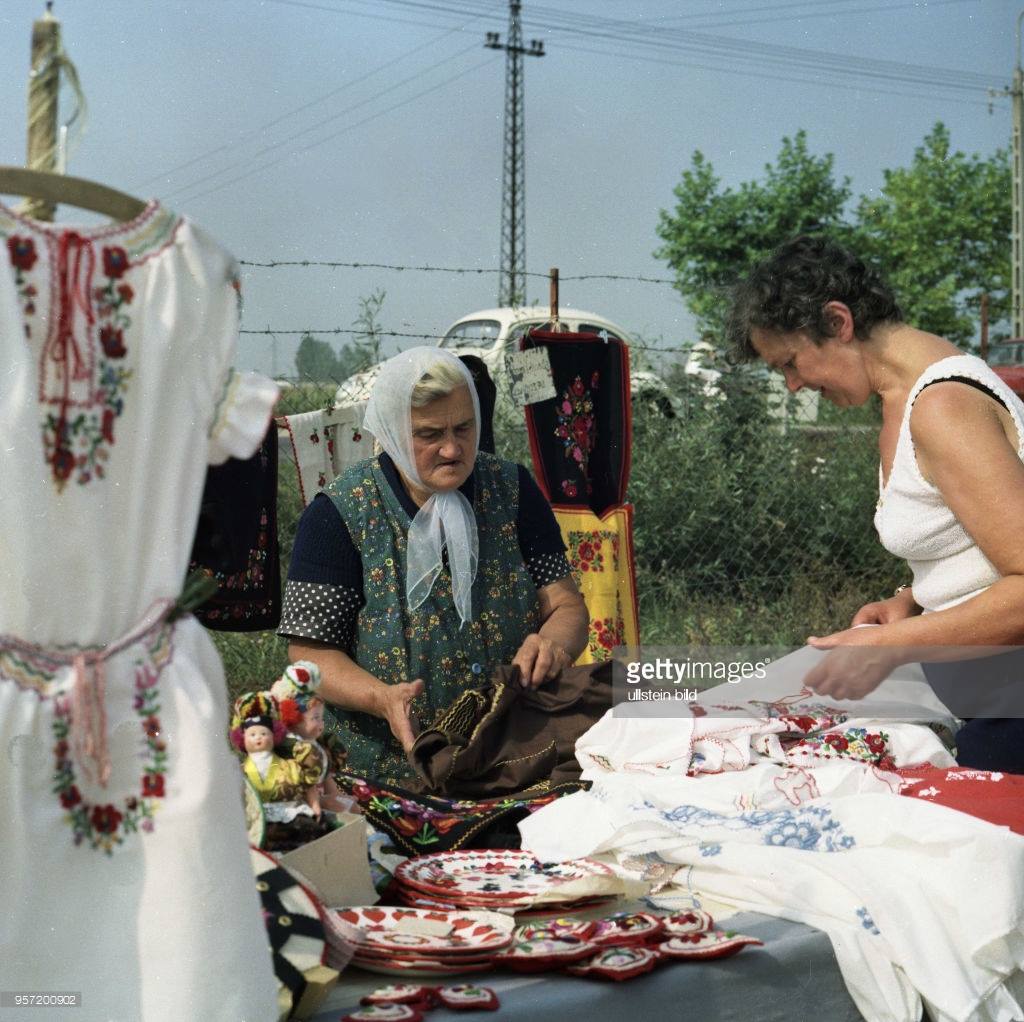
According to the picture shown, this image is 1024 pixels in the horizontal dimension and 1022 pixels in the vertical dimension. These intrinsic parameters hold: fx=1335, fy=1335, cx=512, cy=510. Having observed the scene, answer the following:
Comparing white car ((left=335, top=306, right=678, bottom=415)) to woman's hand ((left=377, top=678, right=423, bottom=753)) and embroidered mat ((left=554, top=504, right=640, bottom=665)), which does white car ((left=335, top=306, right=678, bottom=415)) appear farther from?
woman's hand ((left=377, top=678, right=423, bottom=753))

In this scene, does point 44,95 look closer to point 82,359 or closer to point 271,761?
point 82,359

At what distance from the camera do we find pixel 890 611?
3100mm

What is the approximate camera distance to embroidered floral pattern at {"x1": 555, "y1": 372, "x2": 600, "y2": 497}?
188 inches

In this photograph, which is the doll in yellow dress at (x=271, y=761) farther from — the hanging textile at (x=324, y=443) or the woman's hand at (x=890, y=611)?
the hanging textile at (x=324, y=443)

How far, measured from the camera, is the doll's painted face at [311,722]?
6.72 ft

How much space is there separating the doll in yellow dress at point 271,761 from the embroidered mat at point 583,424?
2.78 meters

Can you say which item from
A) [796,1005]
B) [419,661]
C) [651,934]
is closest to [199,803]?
[651,934]

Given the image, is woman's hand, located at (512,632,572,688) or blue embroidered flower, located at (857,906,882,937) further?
woman's hand, located at (512,632,572,688)

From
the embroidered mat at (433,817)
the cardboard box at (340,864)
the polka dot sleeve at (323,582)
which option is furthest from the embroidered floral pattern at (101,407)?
the polka dot sleeve at (323,582)

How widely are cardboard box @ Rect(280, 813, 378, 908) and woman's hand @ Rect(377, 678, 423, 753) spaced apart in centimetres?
74

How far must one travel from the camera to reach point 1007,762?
2.76 metres

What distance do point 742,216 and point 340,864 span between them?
24.9 meters

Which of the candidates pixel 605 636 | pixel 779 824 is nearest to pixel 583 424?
pixel 605 636

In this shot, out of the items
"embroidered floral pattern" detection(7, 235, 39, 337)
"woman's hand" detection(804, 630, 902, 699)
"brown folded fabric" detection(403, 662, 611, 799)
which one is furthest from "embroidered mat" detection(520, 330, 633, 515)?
"embroidered floral pattern" detection(7, 235, 39, 337)
